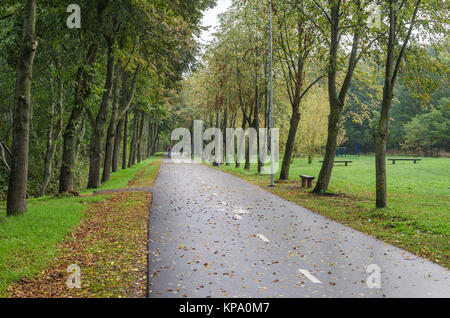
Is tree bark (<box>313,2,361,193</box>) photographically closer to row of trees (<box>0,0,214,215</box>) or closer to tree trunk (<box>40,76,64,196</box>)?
row of trees (<box>0,0,214,215</box>)

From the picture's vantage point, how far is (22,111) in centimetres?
994

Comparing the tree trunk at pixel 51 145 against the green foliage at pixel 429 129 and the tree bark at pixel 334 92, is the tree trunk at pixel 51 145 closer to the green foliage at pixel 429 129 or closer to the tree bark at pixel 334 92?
the tree bark at pixel 334 92

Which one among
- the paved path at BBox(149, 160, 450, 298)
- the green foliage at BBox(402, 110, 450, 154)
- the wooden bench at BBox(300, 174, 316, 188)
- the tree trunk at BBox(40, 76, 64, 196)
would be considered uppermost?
the green foliage at BBox(402, 110, 450, 154)

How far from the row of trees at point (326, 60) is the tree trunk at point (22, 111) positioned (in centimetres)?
938

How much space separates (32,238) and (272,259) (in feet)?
15.1

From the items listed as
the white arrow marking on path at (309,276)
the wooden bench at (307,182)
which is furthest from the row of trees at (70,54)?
the wooden bench at (307,182)

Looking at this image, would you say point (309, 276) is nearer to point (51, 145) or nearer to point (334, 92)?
point (334, 92)

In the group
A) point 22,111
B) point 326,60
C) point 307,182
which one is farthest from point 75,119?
point 307,182

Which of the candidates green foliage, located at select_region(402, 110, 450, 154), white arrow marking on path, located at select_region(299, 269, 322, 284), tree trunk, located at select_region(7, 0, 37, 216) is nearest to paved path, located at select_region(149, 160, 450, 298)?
white arrow marking on path, located at select_region(299, 269, 322, 284)

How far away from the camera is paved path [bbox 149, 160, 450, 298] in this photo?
5820 mm

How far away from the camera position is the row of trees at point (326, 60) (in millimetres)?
13133

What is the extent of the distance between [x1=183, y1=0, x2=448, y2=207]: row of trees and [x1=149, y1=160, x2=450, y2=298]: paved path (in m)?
4.73

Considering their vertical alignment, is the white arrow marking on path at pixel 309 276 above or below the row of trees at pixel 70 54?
below
